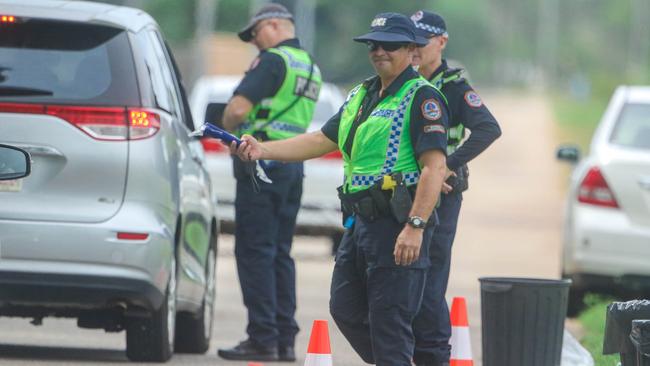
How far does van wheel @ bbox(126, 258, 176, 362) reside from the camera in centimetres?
972

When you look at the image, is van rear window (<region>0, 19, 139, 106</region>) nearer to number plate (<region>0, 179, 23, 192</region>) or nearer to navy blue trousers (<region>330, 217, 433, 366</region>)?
number plate (<region>0, 179, 23, 192</region>)

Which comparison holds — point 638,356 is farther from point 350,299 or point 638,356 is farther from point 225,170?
point 225,170

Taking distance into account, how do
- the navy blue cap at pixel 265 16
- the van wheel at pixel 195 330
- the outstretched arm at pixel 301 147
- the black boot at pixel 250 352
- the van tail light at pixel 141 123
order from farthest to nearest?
1. the van wheel at pixel 195 330
2. the navy blue cap at pixel 265 16
3. the black boot at pixel 250 352
4. the van tail light at pixel 141 123
5. the outstretched arm at pixel 301 147

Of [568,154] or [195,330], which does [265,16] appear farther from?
[568,154]

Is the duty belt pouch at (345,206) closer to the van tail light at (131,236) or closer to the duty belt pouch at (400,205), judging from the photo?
the duty belt pouch at (400,205)

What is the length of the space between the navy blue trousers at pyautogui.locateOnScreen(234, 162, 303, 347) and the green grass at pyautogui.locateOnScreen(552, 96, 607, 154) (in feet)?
111

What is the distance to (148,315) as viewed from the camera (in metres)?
9.61

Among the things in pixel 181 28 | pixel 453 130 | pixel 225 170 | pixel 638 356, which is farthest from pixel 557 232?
pixel 181 28

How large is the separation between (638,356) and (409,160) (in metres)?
1.24

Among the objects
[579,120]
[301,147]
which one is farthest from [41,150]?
[579,120]

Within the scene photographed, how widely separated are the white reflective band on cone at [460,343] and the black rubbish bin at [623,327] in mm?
1496

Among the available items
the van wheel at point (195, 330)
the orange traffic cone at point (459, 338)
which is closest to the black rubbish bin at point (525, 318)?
the orange traffic cone at point (459, 338)

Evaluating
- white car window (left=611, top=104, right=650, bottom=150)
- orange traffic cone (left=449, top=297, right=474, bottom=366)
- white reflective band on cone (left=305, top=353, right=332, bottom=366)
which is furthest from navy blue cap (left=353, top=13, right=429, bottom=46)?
white car window (left=611, top=104, right=650, bottom=150)

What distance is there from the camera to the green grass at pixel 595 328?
33.3ft
